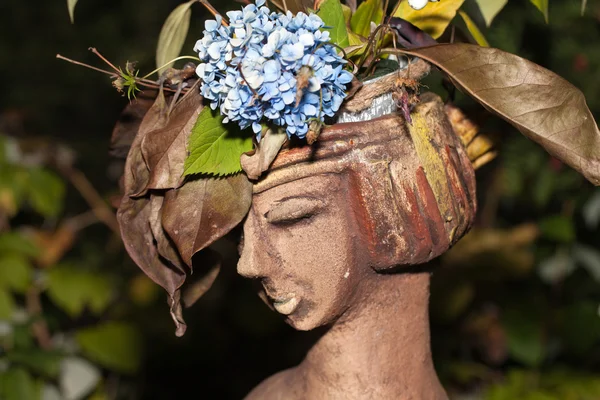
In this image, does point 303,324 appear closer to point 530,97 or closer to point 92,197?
point 530,97

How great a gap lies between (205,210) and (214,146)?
0.23ft

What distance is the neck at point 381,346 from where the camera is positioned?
92cm

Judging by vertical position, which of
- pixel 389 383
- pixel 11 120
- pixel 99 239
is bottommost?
pixel 99 239

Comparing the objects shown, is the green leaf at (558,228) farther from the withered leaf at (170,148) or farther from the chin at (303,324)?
the withered leaf at (170,148)

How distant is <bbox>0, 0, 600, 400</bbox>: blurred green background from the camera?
1.66 metres

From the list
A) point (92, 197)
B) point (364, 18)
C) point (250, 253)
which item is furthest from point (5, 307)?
point (364, 18)

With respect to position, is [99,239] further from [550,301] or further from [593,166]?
[593,166]

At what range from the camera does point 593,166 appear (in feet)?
2.52

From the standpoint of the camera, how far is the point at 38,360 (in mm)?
1640

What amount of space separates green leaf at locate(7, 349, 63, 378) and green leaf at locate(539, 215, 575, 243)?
109 centimetres

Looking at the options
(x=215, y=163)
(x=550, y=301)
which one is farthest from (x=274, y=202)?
(x=550, y=301)

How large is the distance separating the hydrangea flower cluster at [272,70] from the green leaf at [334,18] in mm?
63

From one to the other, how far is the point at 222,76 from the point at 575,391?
3.69 ft

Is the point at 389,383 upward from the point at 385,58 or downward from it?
downward
